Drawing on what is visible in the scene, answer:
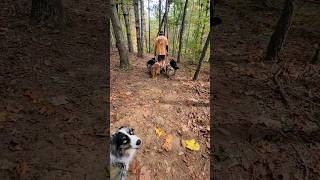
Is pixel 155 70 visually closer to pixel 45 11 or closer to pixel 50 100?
pixel 45 11

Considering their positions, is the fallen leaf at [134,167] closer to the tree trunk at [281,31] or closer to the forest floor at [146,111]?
the forest floor at [146,111]

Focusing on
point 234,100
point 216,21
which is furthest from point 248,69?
point 216,21

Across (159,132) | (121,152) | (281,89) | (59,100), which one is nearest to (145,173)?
(121,152)

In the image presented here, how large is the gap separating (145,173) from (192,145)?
1160 mm

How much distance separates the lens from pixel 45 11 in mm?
7492

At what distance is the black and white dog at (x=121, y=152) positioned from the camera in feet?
13.8

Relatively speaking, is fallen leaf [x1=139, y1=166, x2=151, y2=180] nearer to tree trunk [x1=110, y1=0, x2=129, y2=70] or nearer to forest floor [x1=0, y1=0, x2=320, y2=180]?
forest floor [x1=0, y1=0, x2=320, y2=180]

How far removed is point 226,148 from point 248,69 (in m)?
2.99

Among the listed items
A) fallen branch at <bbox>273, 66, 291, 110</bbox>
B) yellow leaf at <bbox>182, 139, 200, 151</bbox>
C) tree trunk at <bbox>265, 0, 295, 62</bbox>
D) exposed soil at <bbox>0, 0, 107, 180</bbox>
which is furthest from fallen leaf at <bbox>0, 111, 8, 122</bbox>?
tree trunk at <bbox>265, 0, 295, 62</bbox>

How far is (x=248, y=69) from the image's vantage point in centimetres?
681

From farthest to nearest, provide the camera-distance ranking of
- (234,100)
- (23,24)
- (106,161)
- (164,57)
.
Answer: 1. (164,57)
2. (23,24)
3. (234,100)
4. (106,161)

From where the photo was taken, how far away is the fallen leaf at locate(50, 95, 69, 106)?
16.7 ft

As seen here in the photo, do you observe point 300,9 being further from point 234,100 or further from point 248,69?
point 234,100

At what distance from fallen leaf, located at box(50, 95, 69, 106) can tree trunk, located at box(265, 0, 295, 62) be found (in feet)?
18.3
